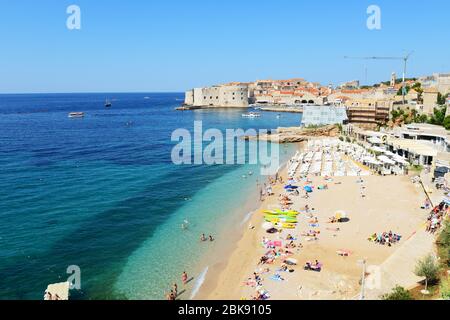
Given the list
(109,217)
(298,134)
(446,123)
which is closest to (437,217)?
(109,217)

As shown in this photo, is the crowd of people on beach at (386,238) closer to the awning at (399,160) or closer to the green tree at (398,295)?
the green tree at (398,295)

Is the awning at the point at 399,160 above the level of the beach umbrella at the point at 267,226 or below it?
above

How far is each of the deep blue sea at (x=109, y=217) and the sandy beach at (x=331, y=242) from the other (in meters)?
2.02

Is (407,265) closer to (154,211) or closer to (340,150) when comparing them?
(154,211)

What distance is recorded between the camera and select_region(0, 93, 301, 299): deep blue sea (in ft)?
53.1

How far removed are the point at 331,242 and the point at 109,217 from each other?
1311 cm

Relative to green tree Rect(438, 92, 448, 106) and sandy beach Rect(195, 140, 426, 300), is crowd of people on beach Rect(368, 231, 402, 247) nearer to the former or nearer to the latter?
sandy beach Rect(195, 140, 426, 300)

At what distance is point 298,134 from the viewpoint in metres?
59.0

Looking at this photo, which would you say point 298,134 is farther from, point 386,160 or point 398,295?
point 398,295

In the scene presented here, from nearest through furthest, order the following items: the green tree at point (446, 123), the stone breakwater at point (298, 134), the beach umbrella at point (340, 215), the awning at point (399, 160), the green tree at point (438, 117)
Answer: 1. the beach umbrella at point (340, 215)
2. the awning at point (399, 160)
3. the green tree at point (446, 123)
4. the green tree at point (438, 117)
5. the stone breakwater at point (298, 134)

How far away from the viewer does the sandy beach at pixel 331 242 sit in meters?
14.6

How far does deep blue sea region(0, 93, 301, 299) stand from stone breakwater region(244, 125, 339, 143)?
19.0 m

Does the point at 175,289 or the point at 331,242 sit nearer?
the point at 175,289

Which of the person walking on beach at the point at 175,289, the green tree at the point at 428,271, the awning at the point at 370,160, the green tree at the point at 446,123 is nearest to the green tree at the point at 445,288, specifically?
the green tree at the point at 428,271
